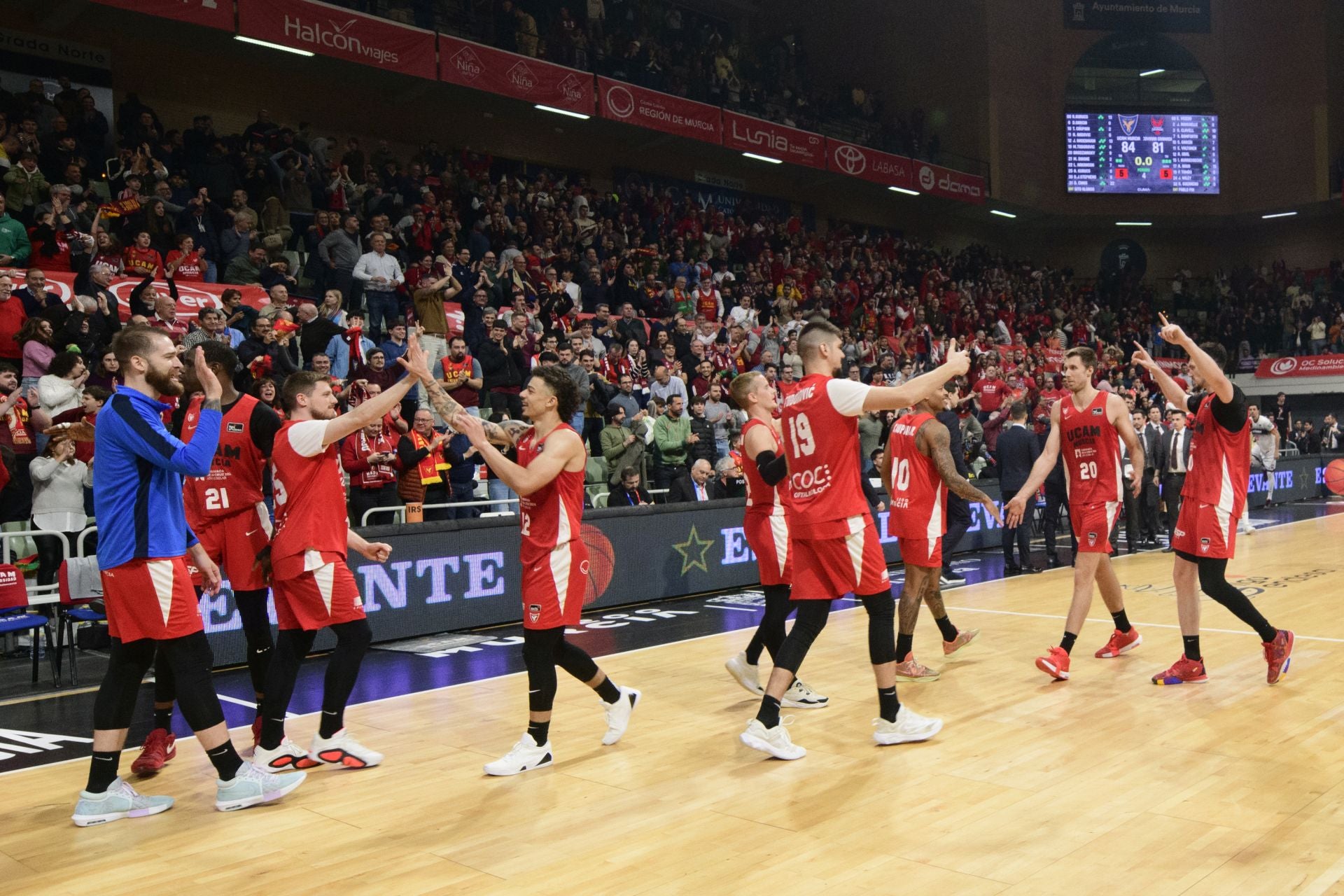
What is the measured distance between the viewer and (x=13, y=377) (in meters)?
9.35

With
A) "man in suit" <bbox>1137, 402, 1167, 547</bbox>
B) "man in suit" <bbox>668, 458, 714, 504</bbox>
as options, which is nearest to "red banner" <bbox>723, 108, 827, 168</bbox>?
"man in suit" <bbox>1137, 402, 1167, 547</bbox>

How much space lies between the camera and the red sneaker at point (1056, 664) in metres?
6.93

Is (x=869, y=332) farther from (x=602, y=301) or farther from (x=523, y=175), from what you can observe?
(x=523, y=175)

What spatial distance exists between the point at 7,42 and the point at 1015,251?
28883 millimetres

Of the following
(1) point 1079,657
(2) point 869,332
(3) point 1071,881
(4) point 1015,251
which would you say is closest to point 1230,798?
(3) point 1071,881

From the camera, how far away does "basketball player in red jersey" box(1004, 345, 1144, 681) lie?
719 centimetres

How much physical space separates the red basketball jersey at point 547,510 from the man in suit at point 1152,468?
1253 centimetres

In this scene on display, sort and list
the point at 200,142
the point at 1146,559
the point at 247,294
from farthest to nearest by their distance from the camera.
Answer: the point at 200,142 → the point at 1146,559 → the point at 247,294

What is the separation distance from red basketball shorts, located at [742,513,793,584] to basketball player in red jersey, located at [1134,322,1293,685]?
2.34 meters

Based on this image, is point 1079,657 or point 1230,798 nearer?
point 1230,798

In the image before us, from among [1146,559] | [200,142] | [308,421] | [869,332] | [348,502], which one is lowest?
[1146,559]

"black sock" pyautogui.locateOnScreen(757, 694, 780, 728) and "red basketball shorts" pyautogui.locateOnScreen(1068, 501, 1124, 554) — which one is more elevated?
"red basketball shorts" pyautogui.locateOnScreen(1068, 501, 1124, 554)

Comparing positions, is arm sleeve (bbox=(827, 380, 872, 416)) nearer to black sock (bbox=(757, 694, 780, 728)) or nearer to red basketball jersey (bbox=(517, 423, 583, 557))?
red basketball jersey (bbox=(517, 423, 583, 557))

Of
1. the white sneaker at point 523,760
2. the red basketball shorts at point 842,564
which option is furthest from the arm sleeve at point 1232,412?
the white sneaker at point 523,760
